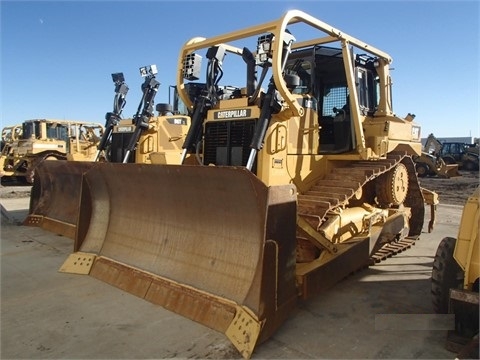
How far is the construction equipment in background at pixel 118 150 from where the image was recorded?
285 inches

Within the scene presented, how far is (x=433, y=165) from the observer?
23.2m

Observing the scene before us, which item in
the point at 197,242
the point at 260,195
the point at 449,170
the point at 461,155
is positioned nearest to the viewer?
the point at 260,195

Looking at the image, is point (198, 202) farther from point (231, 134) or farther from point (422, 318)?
point (422, 318)

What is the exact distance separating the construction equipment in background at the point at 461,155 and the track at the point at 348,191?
24656 millimetres

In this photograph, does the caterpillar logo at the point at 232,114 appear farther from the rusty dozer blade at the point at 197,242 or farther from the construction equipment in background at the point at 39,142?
the construction equipment in background at the point at 39,142

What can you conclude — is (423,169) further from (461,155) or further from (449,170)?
(461,155)

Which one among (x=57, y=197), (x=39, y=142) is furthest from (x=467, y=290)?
(x=39, y=142)

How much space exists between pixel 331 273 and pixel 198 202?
5.35 ft

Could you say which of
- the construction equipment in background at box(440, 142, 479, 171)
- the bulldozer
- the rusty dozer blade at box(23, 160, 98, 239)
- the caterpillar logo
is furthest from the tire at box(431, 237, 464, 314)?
the construction equipment in background at box(440, 142, 479, 171)

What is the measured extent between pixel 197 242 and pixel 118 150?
6011 mm

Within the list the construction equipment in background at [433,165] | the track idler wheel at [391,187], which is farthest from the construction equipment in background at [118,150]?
the construction equipment in background at [433,165]

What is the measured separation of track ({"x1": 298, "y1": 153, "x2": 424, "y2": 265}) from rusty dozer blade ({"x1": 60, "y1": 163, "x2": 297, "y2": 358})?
0.88 metres

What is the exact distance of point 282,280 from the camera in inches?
136

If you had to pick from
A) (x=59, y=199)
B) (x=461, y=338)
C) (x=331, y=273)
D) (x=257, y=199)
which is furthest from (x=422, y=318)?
(x=59, y=199)
